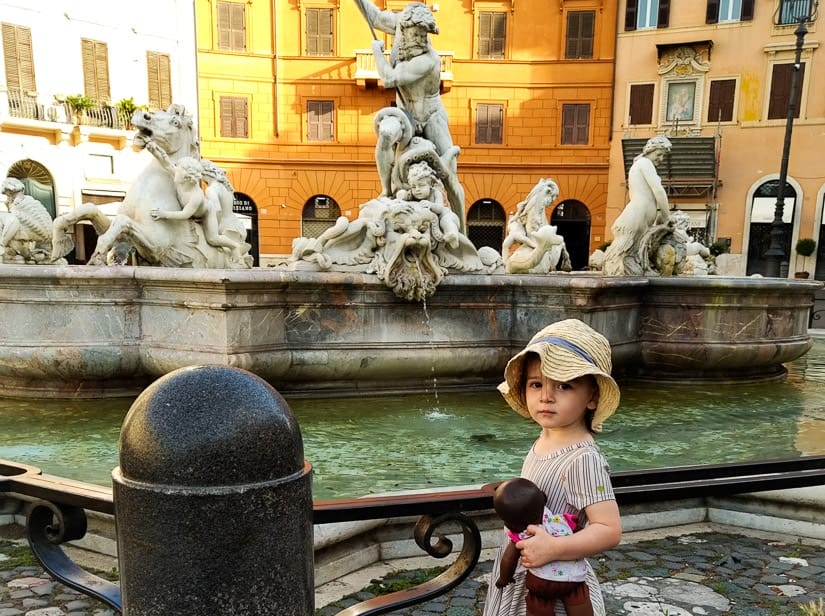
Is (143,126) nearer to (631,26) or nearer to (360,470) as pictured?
(360,470)

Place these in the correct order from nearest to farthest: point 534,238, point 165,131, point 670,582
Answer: point 670,582 → point 165,131 → point 534,238

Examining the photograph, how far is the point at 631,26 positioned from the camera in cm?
2583

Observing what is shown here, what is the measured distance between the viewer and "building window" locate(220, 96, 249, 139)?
83.9ft

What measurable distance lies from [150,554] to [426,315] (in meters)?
3.92

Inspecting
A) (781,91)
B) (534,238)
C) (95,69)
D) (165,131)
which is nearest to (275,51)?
(95,69)

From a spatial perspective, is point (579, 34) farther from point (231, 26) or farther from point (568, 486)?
point (568, 486)

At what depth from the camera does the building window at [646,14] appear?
25.5 meters

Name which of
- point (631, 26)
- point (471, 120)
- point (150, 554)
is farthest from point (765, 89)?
point (150, 554)

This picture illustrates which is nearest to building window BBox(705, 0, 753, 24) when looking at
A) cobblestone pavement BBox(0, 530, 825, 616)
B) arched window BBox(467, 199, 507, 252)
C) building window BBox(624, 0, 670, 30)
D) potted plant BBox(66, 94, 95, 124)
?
building window BBox(624, 0, 670, 30)

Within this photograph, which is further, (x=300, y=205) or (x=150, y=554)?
(x=300, y=205)

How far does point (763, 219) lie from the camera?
2477cm

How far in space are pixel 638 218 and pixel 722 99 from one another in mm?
21669

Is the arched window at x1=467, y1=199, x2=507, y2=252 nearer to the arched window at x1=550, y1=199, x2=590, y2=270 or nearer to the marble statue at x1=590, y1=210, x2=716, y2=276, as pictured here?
the arched window at x1=550, y1=199, x2=590, y2=270

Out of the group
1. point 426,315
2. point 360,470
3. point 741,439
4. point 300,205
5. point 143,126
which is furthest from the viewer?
point 300,205
